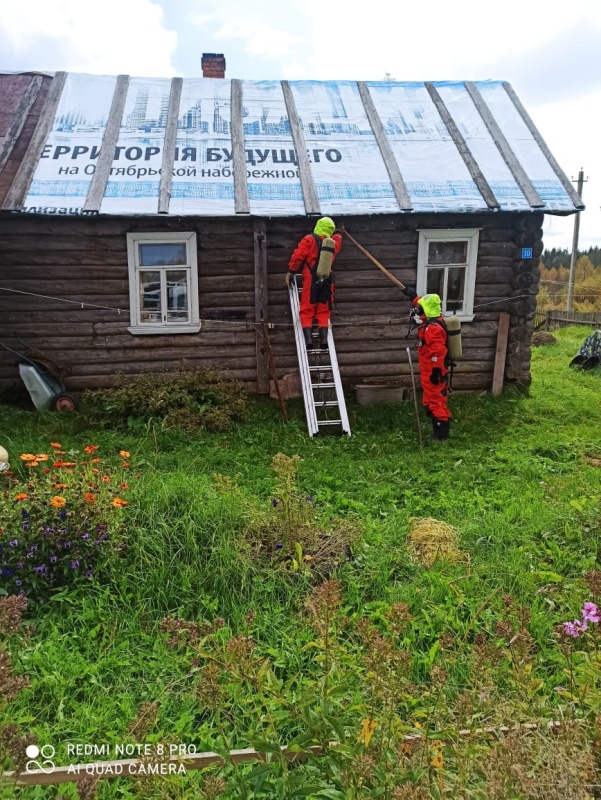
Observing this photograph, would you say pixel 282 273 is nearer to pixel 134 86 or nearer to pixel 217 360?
pixel 217 360

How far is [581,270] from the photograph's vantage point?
190ft

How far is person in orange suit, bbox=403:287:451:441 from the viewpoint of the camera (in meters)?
7.76

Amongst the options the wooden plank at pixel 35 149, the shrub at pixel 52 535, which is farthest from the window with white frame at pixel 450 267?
the shrub at pixel 52 535

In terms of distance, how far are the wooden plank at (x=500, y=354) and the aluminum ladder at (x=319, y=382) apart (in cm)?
301

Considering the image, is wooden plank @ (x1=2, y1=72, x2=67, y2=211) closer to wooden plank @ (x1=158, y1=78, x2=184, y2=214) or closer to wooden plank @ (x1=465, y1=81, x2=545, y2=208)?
wooden plank @ (x1=158, y1=78, x2=184, y2=214)

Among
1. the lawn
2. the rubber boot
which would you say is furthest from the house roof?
the lawn

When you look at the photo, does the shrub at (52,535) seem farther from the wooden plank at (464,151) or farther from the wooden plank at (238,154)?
the wooden plank at (464,151)

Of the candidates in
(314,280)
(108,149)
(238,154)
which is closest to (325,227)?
(314,280)

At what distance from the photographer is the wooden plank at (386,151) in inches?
365

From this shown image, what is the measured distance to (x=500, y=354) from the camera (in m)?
10.1

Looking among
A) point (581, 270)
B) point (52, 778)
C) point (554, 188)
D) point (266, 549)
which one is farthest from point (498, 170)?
point (581, 270)

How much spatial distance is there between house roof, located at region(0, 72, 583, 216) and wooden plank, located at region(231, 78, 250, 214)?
0.03 meters

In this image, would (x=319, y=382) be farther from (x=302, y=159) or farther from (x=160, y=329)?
(x=302, y=159)

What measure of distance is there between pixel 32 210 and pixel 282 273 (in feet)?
12.8
